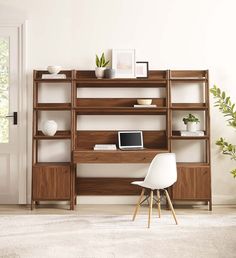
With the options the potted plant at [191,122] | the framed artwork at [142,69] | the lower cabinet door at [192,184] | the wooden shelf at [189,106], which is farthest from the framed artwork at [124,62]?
the lower cabinet door at [192,184]

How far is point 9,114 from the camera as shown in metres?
4.93

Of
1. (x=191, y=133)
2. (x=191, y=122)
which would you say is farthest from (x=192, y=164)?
(x=191, y=122)

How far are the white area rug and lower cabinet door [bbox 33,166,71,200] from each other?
1.15 feet

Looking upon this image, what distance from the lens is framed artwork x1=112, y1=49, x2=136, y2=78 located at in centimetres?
485

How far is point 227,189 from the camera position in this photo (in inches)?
196

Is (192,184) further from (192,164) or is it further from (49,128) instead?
(49,128)

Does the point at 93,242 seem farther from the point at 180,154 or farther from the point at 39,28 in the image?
the point at 39,28

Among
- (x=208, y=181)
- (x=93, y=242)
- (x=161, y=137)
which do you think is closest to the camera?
(x=93, y=242)

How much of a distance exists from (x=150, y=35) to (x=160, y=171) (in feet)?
6.30

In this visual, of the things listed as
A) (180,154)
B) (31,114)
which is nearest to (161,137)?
(180,154)

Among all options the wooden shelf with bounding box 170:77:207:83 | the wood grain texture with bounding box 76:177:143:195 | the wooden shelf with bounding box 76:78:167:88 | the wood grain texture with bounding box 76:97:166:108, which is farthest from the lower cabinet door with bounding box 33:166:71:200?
the wooden shelf with bounding box 170:77:207:83

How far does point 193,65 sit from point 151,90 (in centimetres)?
60

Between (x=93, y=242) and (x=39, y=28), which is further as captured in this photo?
(x=39, y=28)

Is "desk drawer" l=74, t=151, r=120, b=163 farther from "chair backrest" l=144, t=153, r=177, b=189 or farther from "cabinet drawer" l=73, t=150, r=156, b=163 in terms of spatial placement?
"chair backrest" l=144, t=153, r=177, b=189
